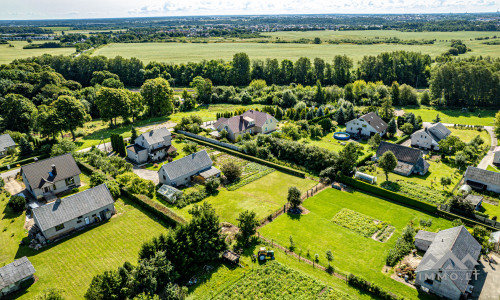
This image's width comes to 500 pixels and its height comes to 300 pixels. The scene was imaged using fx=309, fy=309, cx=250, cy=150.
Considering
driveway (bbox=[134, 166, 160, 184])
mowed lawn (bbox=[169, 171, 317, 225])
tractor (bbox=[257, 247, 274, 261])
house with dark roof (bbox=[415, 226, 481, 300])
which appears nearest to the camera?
house with dark roof (bbox=[415, 226, 481, 300])

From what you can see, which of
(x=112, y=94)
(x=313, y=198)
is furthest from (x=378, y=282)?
(x=112, y=94)

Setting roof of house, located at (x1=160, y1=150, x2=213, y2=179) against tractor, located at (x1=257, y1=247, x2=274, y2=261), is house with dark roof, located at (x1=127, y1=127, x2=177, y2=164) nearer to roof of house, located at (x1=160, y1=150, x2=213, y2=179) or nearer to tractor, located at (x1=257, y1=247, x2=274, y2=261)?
roof of house, located at (x1=160, y1=150, x2=213, y2=179)

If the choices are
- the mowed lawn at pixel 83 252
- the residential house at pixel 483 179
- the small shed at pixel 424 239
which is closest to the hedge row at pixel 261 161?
the small shed at pixel 424 239

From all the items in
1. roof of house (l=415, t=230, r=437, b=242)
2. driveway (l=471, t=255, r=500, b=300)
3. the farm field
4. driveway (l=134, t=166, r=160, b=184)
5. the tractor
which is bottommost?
the farm field

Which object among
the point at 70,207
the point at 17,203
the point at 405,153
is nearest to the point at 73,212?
the point at 70,207

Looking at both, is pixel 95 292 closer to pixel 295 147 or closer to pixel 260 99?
pixel 295 147

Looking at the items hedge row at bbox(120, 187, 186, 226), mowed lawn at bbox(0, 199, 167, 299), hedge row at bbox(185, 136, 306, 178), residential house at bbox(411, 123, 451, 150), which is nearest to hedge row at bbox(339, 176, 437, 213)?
hedge row at bbox(185, 136, 306, 178)
